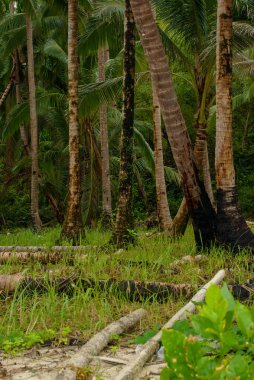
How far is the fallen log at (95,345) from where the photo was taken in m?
3.82

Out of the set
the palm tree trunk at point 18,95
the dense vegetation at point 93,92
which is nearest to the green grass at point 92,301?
the dense vegetation at point 93,92

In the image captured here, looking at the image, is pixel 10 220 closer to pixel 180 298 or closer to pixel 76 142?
pixel 76 142

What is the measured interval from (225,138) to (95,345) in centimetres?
471

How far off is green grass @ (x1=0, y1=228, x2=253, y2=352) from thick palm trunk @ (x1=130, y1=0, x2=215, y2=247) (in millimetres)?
513

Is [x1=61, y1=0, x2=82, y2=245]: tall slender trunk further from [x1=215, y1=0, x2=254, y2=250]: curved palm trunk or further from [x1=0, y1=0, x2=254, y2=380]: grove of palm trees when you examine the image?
[x1=215, y1=0, x2=254, y2=250]: curved palm trunk

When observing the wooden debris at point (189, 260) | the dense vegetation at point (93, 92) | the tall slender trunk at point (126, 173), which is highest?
the dense vegetation at point (93, 92)

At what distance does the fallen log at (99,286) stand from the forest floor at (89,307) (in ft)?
0.14

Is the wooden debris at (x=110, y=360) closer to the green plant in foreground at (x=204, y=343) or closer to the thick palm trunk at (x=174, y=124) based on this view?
the green plant in foreground at (x=204, y=343)

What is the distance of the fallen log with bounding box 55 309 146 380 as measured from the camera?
3.82m

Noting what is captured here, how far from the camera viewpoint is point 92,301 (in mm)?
5781

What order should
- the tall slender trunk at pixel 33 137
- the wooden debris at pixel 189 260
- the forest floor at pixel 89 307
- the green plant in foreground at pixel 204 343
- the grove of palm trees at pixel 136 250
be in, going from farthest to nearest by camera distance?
the tall slender trunk at pixel 33 137 → the wooden debris at pixel 189 260 → the forest floor at pixel 89 307 → the grove of palm trees at pixel 136 250 → the green plant in foreground at pixel 204 343

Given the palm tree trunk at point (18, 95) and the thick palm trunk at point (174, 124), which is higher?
the palm tree trunk at point (18, 95)

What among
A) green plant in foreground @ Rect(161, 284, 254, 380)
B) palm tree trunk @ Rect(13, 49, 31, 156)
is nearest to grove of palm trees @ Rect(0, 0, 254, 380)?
green plant in foreground @ Rect(161, 284, 254, 380)

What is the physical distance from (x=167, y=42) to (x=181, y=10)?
894 mm
